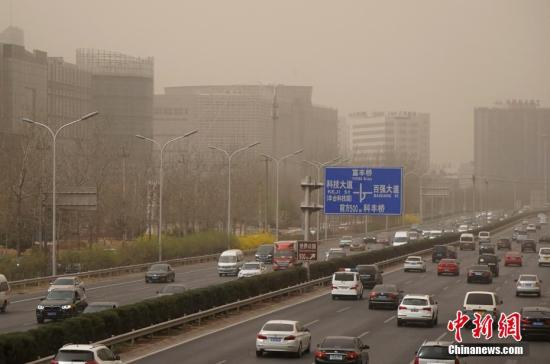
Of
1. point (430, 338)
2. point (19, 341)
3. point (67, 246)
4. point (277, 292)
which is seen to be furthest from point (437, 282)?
point (19, 341)

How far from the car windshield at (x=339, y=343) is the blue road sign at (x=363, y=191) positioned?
31941 mm

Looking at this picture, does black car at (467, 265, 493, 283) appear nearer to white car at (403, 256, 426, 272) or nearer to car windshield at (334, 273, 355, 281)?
white car at (403, 256, 426, 272)

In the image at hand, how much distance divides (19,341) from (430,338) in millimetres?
16693

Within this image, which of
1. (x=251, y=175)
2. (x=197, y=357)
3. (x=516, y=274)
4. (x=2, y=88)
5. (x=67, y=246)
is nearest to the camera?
(x=197, y=357)

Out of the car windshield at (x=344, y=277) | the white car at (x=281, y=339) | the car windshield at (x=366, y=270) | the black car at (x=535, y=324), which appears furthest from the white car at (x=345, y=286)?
the white car at (x=281, y=339)

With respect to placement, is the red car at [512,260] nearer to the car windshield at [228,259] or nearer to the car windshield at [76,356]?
the car windshield at [228,259]

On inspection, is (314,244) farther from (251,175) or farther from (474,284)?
(251,175)

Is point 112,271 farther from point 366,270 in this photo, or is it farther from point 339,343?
point 339,343

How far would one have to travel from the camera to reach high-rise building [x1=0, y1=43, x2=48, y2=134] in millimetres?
161250

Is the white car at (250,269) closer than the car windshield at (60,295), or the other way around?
the car windshield at (60,295)

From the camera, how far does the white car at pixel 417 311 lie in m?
43.2

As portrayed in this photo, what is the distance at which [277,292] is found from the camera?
56.0 metres

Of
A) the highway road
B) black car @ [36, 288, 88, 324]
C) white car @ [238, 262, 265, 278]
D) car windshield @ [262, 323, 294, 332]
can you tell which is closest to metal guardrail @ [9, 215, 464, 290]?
white car @ [238, 262, 265, 278]

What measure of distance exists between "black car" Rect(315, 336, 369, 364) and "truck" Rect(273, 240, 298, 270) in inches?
1864
